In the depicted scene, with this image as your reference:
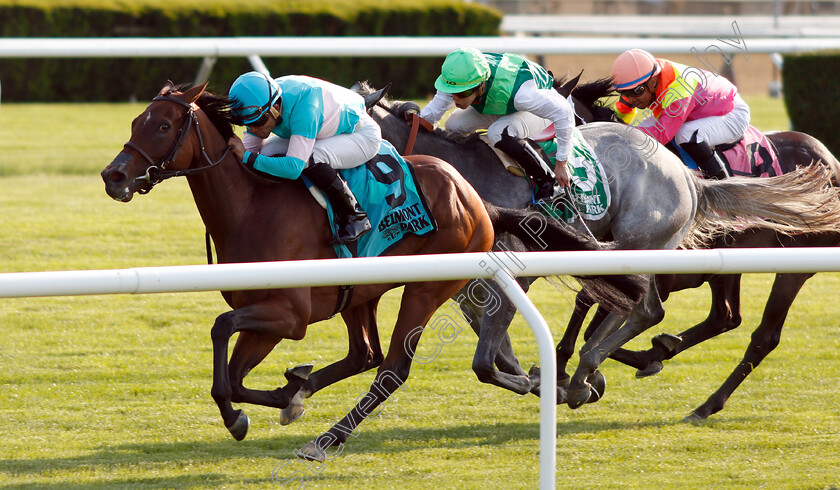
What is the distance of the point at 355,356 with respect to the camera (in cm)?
407

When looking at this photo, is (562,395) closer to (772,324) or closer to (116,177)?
(772,324)

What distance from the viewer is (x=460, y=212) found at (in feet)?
12.8

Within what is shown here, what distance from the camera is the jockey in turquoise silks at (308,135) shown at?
3.63m

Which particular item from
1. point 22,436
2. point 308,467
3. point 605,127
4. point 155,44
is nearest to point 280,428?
point 308,467

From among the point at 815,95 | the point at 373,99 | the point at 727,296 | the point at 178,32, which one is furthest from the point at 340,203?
the point at 178,32

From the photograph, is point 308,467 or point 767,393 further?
point 767,393

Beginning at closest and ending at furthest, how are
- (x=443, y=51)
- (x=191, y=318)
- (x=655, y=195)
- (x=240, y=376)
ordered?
1. (x=240, y=376)
2. (x=655, y=195)
3. (x=191, y=318)
4. (x=443, y=51)

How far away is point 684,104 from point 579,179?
2.31 feet

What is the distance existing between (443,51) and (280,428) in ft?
15.0

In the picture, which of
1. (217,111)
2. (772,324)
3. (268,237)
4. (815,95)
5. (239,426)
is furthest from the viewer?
(815,95)

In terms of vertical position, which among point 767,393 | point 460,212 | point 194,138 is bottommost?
point 767,393

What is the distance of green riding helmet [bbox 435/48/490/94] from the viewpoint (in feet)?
13.6

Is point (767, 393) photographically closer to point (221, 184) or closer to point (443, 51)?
point (221, 184)

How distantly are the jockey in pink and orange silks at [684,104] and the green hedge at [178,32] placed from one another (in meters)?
7.76
